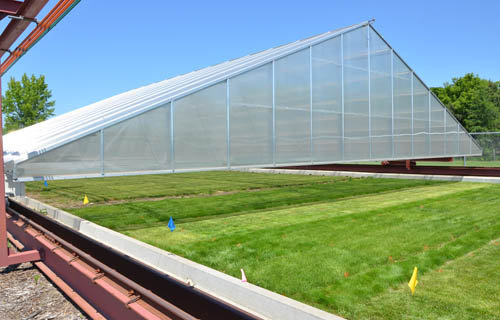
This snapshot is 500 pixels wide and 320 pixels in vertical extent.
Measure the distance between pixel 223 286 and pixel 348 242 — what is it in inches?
131

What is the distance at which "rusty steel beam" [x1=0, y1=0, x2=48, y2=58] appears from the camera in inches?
182

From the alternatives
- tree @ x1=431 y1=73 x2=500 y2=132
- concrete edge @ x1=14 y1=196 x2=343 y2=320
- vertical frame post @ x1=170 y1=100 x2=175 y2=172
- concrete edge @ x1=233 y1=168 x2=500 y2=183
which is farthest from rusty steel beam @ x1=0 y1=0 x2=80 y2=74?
tree @ x1=431 y1=73 x2=500 y2=132

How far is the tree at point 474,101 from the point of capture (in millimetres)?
40219

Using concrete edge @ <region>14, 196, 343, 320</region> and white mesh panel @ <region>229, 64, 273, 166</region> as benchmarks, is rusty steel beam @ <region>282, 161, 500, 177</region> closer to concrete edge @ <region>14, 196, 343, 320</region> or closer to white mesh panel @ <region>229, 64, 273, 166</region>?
white mesh panel @ <region>229, 64, 273, 166</region>

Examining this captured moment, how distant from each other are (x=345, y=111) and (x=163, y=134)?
6.54 m

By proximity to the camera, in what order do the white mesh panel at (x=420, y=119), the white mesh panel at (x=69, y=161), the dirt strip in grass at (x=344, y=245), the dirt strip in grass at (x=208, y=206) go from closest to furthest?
the dirt strip in grass at (x=344, y=245), the white mesh panel at (x=69, y=161), the dirt strip in grass at (x=208, y=206), the white mesh panel at (x=420, y=119)

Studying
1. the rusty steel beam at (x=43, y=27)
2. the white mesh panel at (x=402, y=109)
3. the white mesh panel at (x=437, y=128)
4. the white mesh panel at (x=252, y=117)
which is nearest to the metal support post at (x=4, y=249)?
the rusty steel beam at (x=43, y=27)

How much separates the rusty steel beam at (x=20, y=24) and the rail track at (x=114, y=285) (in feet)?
10.6

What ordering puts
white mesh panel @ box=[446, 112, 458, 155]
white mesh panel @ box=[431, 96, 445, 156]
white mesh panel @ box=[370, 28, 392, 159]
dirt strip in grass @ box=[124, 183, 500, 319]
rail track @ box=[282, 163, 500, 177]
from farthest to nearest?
rail track @ box=[282, 163, 500, 177], white mesh panel @ box=[446, 112, 458, 155], white mesh panel @ box=[431, 96, 445, 156], white mesh panel @ box=[370, 28, 392, 159], dirt strip in grass @ box=[124, 183, 500, 319]

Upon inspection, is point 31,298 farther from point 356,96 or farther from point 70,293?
point 356,96

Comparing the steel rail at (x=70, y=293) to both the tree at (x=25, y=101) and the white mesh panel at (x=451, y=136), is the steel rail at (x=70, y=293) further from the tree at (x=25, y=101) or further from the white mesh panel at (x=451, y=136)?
the tree at (x=25, y=101)

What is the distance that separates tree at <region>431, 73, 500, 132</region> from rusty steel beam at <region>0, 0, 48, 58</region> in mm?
43127

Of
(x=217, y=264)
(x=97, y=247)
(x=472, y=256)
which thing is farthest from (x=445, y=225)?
(x=97, y=247)

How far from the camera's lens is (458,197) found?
13.4m
